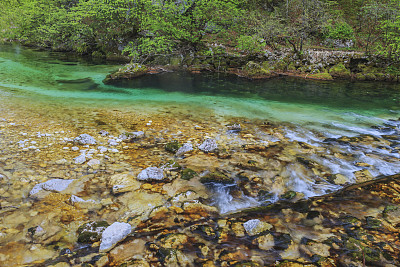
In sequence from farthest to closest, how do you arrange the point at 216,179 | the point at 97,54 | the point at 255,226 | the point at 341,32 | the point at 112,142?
the point at 97,54, the point at 341,32, the point at 112,142, the point at 216,179, the point at 255,226

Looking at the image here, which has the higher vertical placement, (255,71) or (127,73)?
(255,71)

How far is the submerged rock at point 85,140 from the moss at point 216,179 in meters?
3.02

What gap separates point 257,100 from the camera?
11.7m

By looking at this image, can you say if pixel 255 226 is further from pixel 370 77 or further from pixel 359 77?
pixel 370 77

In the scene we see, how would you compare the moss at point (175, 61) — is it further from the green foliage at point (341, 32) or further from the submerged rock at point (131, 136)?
the submerged rock at point (131, 136)

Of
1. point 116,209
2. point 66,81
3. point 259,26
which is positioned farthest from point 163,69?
point 116,209

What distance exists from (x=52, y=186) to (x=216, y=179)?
286 cm

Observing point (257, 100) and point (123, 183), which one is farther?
point (257, 100)

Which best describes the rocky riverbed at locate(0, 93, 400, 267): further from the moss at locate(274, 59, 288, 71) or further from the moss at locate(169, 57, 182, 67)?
the moss at locate(169, 57, 182, 67)

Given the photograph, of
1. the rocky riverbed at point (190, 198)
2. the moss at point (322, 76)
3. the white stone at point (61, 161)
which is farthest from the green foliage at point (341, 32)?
the white stone at point (61, 161)

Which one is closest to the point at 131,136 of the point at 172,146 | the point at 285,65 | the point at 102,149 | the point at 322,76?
the point at 102,149

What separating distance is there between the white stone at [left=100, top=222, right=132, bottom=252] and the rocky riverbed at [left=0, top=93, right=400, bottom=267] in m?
0.01

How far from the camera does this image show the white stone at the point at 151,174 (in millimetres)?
4348

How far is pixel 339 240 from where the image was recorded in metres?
3.13
